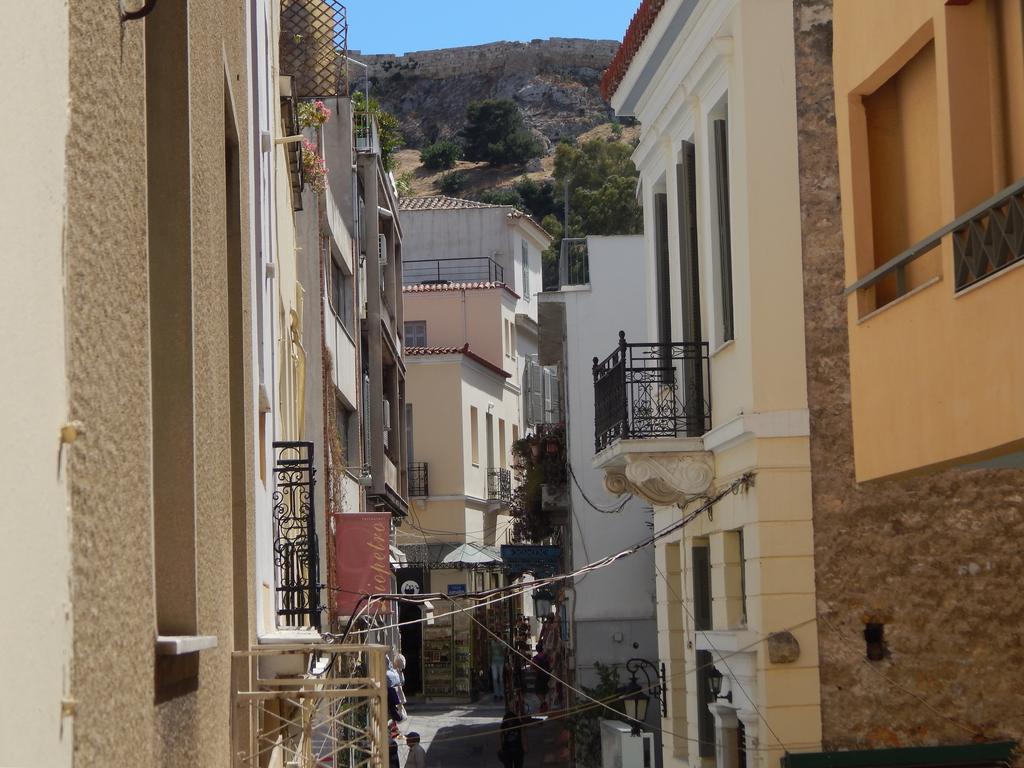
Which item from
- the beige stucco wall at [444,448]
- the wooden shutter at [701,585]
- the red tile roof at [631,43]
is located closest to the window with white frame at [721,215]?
the red tile roof at [631,43]

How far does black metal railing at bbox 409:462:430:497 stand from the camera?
4891 centimetres

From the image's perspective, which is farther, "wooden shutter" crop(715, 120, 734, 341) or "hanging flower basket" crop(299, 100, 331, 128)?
"hanging flower basket" crop(299, 100, 331, 128)

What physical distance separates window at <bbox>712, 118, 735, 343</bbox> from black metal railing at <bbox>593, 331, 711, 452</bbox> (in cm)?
52

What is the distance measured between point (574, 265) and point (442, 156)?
8272 centimetres

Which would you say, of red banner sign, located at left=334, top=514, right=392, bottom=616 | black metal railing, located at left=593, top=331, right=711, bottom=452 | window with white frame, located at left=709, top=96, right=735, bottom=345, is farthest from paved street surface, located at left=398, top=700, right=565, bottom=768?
window with white frame, located at left=709, top=96, right=735, bottom=345

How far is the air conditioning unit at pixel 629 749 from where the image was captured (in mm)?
19797

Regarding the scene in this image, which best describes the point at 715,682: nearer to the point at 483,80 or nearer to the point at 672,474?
the point at 672,474

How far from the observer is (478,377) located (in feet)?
170

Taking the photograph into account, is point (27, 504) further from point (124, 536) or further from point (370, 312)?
point (370, 312)

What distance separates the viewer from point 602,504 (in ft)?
96.6

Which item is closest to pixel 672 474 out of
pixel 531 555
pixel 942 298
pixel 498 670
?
pixel 942 298

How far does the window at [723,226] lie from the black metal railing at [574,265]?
14.5 m

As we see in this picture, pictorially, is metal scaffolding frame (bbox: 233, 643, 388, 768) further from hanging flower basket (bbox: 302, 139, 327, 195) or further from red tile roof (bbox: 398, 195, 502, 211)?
red tile roof (bbox: 398, 195, 502, 211)

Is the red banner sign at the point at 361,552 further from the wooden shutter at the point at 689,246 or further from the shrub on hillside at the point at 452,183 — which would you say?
the shrub on hillside at the point at 452,183
